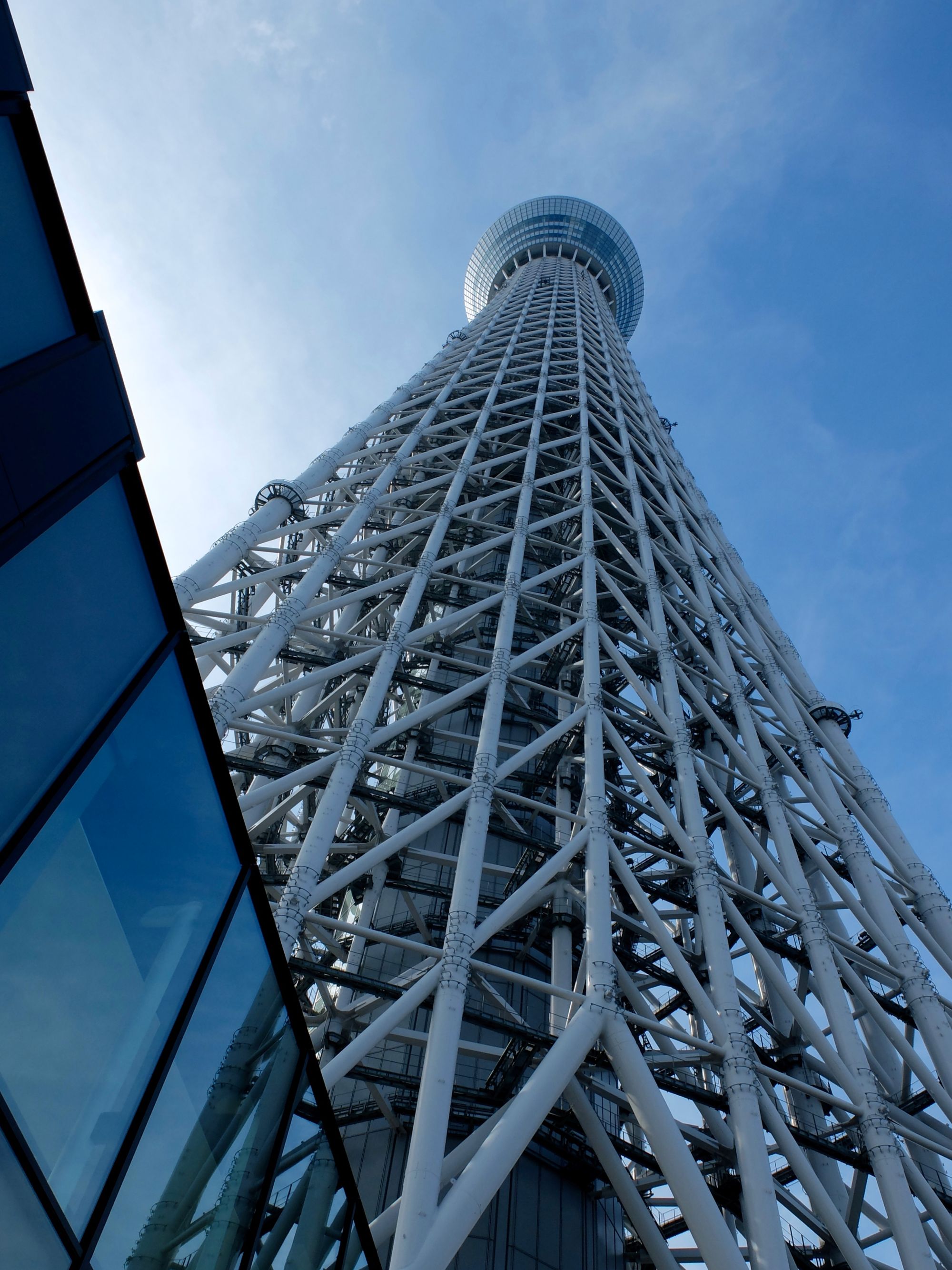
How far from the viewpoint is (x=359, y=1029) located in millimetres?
16688

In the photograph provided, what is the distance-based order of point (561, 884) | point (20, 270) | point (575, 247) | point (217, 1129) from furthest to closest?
1. point (575, 247)
2. point (561, 884)
3. point (217, 1129)
4. point (20, 270)

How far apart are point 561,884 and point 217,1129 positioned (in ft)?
41.7

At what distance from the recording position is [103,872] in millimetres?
5539

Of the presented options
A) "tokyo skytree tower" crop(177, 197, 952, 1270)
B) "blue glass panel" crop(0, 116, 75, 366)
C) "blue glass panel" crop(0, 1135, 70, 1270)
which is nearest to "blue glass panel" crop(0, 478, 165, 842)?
"blue glass panel" crop(0, 116, 75, 366)

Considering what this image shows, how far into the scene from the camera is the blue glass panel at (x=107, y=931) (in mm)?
4613

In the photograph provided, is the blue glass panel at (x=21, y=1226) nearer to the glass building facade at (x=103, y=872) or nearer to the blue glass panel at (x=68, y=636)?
the glass building facade at (x=103, y=872)

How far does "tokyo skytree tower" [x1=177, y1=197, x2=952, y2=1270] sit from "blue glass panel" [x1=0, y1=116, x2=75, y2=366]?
30.3 feet

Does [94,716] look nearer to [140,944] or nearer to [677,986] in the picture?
[140,944]

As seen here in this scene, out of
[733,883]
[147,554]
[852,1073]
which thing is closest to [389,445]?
[733,883]

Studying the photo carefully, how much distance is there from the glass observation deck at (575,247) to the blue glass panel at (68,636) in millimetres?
80535

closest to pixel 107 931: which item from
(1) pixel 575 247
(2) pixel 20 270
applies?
(2) pixel 20 270

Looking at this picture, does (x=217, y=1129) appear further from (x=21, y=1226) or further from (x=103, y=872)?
(x=103, y=872)

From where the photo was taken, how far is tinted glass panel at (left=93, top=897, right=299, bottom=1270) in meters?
5.37

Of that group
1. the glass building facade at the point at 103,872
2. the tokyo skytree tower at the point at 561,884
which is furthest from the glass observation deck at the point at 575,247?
the glass building facade at the point at 103,872
